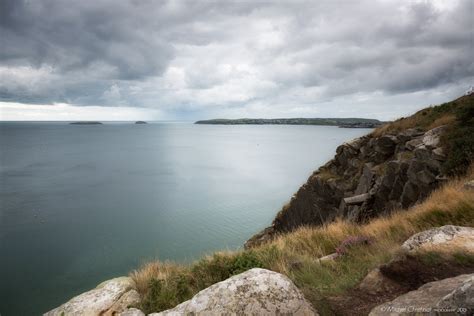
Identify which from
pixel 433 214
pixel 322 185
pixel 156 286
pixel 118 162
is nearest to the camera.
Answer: pixel 156 286

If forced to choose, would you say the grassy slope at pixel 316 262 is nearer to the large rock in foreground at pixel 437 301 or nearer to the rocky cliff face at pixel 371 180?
the large rock in foreground at pixel 437 301

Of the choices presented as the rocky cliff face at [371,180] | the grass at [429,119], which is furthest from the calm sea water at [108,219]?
the grass at [429,119]

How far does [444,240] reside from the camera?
657 centimetres

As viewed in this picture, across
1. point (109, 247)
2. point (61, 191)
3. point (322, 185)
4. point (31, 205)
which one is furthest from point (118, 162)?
point (322, 185)

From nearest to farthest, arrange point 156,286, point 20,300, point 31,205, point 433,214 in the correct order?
point 156,286
point 433,214
point 20,300
point 31,205

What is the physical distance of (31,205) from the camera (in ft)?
145

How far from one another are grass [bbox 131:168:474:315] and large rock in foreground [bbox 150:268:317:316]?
1.90 ft

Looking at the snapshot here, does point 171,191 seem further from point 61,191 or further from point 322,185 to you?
point 322,185

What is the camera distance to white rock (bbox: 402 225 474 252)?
6297 millimetres

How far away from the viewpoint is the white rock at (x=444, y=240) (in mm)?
6297

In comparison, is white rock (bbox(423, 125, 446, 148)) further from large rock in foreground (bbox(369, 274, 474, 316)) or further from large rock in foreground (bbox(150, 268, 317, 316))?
large rock in foreground (bbox(150, 268, 317, 316))

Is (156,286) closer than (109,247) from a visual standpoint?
Yes

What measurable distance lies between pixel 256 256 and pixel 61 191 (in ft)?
186

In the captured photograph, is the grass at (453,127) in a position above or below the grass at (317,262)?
above
